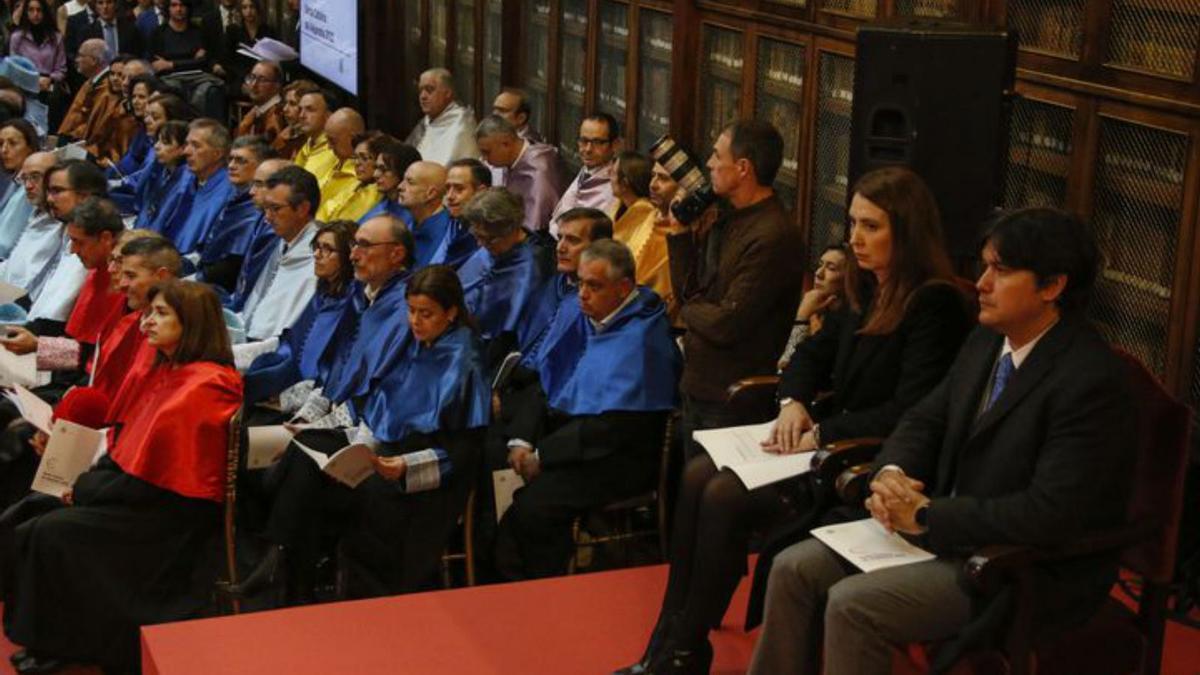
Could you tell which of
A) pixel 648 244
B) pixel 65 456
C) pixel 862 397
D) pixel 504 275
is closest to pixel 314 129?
pixel 504 275

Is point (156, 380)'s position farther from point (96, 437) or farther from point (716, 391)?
point (716, 391)

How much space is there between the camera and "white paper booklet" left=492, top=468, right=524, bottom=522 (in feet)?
16.7

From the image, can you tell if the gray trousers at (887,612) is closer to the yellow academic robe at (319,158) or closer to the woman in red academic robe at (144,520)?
the woman in red academic robe at (144,520)

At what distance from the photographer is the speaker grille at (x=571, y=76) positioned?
8086 millimetres

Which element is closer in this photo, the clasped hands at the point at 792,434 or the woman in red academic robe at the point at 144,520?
the clasped hands at the point at 792,434

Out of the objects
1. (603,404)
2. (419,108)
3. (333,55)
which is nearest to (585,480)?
(603,404)

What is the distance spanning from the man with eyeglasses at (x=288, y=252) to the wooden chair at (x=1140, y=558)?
352cm

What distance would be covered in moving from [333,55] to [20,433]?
221 inches

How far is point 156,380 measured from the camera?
200 inches

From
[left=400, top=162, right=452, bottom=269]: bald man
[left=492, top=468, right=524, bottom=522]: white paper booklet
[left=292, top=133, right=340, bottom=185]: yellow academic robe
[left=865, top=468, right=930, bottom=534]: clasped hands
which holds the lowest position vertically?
[left=492, top=468, right=524, bottom=522]: white paper booklet

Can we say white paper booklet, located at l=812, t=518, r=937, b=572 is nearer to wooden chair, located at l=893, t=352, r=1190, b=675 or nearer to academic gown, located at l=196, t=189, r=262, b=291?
wooden chair, located at l=893, t=352, r=1190, b=675

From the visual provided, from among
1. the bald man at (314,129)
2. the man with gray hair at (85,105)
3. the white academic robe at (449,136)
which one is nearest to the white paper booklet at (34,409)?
the white academic robe at (449,136)

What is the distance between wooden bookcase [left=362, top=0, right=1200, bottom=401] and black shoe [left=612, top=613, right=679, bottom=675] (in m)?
1.14

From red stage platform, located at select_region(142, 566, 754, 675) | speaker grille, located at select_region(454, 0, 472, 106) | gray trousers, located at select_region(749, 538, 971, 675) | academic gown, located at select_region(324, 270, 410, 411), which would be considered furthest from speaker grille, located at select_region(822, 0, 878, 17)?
speaker grille, located at select_region(454, 0, 472, 106)
